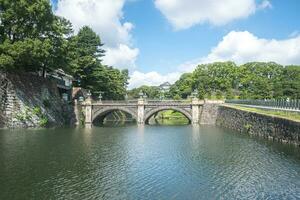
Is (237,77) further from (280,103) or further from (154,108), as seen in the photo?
(280,103)

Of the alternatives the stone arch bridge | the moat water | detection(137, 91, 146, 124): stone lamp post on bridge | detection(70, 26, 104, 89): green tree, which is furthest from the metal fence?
detection(70, 26, 104, 89): green tree

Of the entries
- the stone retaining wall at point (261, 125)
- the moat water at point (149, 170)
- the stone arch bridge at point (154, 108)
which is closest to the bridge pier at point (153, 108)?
the stone arch bridge at point (154, 108)

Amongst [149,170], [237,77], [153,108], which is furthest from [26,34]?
[237,77]

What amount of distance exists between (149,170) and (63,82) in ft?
176

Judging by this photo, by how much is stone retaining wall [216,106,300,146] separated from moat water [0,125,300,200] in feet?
4.40

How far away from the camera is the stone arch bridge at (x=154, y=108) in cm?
6650

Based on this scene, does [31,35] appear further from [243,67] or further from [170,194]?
[243,67]

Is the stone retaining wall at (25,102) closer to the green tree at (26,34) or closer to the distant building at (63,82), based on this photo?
the green tree at (26,34)

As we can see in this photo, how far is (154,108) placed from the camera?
6788 centimetres

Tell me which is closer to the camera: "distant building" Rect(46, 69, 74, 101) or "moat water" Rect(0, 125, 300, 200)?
"moat water" Rect(0, 125, 300, 200)

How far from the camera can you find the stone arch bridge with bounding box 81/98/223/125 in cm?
6650

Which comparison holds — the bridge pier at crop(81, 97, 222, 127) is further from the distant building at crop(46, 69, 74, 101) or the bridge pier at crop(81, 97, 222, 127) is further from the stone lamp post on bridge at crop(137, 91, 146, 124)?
the distant building at crop(46, 69, 74, 101)

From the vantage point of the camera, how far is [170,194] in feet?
58.4

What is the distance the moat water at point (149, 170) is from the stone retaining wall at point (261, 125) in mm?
1342
